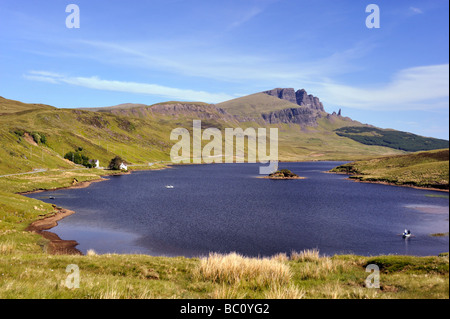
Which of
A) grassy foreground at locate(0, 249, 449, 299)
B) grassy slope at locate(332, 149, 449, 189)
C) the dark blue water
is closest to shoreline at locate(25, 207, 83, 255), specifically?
the dark blue water

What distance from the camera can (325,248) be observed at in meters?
46.0

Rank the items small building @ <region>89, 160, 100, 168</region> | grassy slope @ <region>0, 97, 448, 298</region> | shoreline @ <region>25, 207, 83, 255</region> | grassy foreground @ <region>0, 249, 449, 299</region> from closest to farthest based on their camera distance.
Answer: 1. grassy foreground @ <region>0, 249, 449, 299</region>
2. grassy slope @ <region>0, 97, 448, 298</region>
3. shoreline @ <region>25, 207, 83, 255</region>
4. small building @ <region>89, 160, 100, 168</region>

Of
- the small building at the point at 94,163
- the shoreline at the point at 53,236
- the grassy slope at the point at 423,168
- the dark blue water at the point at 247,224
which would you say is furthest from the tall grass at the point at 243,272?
the small building at the point at 94,163

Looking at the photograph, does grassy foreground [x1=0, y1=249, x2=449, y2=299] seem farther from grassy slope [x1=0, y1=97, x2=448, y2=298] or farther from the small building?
the small building

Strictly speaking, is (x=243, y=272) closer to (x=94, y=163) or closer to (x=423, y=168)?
(x=423, y=168)

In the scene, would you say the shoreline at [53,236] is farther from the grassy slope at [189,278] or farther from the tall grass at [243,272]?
the tall grass at [243,272]

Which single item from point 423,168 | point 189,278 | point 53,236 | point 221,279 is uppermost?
point 423,168

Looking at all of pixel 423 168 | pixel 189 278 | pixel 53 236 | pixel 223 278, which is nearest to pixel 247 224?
Result: pixel 53 236
